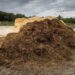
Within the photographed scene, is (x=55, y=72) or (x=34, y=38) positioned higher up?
(x=34, y=38)

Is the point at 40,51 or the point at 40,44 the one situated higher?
the point at 40,44

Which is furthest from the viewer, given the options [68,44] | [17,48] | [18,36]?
[68,44]

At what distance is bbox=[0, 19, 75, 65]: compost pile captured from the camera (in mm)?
12625

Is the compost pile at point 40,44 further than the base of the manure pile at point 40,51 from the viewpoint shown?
Yes

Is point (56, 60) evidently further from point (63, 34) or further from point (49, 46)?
point (63, 34)

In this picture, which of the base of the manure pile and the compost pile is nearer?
the base of the manure pile

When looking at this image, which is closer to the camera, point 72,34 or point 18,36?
point 18,36

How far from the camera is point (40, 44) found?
43.6 ft

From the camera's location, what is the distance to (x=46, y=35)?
46.2ft

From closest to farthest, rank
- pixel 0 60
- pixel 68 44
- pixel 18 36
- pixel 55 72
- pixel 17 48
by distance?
pixel 55 72, pixel 0 60, pixel 17 48, pixel 18 36, pixel 68 44

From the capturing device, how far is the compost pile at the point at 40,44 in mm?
12625

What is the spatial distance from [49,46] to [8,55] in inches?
75.5

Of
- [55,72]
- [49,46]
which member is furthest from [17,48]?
[55,72]

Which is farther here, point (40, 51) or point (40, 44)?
point (40, 44)
